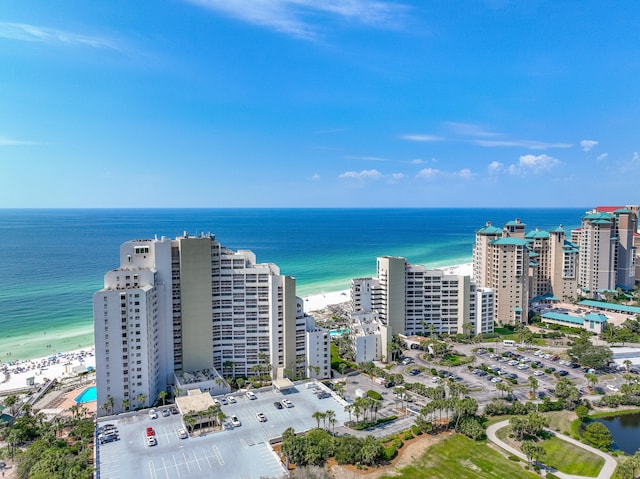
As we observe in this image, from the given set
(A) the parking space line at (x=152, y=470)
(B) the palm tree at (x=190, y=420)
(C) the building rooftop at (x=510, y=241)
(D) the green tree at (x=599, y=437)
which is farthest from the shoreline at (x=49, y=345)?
(C) the building rooftop at (x=510, y=241)

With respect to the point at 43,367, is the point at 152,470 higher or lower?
higher

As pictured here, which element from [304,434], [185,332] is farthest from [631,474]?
[185,332]

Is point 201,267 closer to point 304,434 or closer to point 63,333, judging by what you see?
point 304,434

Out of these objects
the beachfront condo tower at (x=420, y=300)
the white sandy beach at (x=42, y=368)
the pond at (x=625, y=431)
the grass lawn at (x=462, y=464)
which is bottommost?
the pond at (x=625, y=431)

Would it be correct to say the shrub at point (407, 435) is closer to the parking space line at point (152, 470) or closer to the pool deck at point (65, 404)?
the parking space line at point (152, 470)

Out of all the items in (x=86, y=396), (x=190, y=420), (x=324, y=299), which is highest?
(x=190, y=420)

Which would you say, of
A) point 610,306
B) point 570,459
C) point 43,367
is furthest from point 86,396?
point 610,306

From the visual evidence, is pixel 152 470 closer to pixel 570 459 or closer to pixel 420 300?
pixel 570 459
